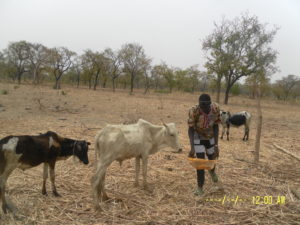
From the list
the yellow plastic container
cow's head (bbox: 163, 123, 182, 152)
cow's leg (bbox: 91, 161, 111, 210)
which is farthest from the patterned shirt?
cow's leg (bbox: 91, 161, 111, 210)

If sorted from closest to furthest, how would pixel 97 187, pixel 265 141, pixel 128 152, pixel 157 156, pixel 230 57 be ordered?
pixel 97 187 → pixel 128 152 → pixel 157 156 → pixel 265 141 → pixel 230 57

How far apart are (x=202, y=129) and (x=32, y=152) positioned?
3.39m

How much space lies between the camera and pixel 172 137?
242 inches

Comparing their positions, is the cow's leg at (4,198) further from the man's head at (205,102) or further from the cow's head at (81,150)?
the man's head at (205,102)

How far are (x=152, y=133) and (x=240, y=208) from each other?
2.42 m

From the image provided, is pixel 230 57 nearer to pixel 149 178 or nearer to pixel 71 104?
pixel 71 104

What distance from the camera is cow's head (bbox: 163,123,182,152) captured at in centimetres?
609

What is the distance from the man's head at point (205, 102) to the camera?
5.12 m

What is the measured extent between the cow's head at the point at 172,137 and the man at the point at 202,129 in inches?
30.7

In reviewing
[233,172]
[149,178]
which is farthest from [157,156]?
[233,172]

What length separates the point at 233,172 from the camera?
6.85m

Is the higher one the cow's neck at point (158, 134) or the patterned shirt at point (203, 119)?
the patterned shirt at point (203, 119)
